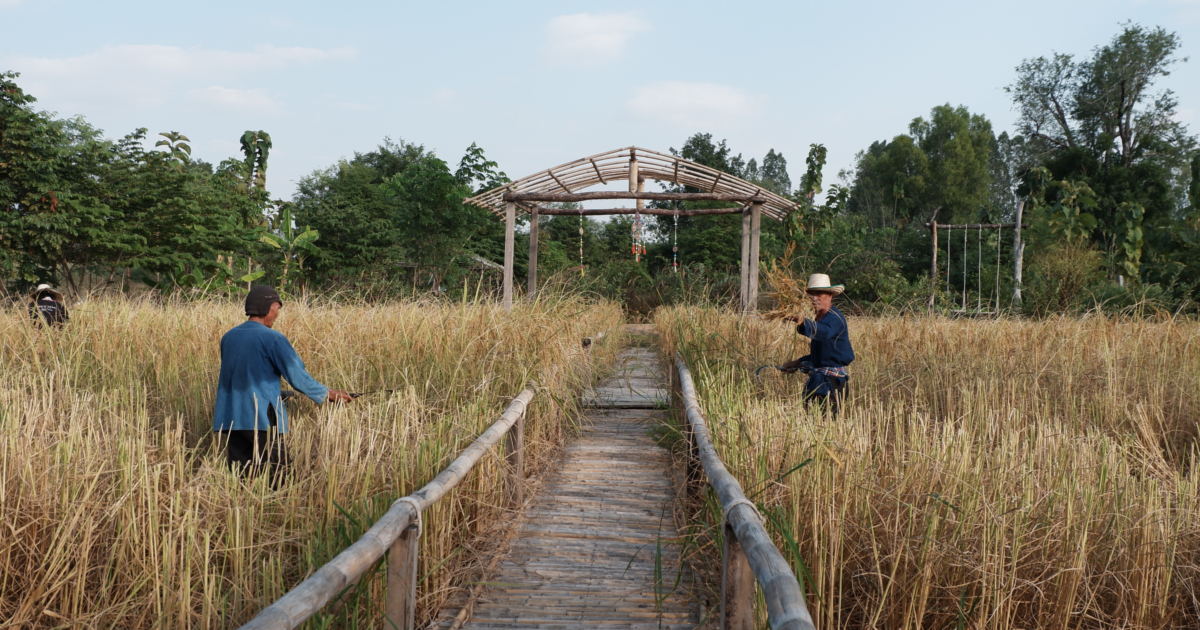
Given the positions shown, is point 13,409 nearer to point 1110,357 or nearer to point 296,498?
point 296,498

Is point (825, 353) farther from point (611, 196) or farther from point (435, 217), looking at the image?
point (435, 217)

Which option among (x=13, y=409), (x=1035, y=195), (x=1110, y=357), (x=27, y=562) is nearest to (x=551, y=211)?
(x=1110, y=357)

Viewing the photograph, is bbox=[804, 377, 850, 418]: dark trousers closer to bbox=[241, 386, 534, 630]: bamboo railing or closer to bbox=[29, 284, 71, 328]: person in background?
bbox=[241, 386, 534, 630]: bamboo railing

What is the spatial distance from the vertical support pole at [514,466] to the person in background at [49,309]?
4.87 meters

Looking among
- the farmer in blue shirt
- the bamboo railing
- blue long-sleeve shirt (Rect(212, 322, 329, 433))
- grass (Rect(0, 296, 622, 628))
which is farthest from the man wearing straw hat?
blue long-sleeve shirt (Rect(212, 322, 329, 433))

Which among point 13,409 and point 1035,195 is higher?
point 1035,195

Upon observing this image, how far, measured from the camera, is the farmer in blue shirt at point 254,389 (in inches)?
151

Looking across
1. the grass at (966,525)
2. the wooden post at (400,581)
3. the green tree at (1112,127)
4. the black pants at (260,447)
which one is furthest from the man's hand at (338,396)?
the green tree at (1112,127)

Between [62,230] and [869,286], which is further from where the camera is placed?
[869,286]

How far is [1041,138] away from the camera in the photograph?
36.6 m

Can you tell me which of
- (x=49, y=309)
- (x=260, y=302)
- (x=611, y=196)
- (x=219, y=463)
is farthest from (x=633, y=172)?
(x=219, y=463)

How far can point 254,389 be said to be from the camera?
3.86m

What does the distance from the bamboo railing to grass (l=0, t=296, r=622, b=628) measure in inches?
6.4

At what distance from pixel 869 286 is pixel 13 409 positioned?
15.6m
